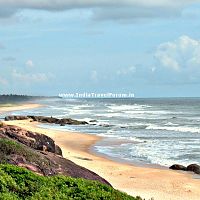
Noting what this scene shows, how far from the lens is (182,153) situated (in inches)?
1331

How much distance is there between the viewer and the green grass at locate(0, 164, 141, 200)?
1073 centimetres

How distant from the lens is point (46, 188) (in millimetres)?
11203

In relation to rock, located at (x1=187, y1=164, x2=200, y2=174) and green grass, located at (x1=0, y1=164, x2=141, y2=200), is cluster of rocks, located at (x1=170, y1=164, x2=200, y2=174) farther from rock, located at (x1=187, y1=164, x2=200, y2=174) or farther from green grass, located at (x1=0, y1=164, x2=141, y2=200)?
green grass, located at (x1=0, y1=164, x2=141, y2=200)

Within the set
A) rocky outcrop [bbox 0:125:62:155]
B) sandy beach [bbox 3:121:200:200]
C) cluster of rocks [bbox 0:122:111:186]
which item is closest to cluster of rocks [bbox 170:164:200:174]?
sandy beach [bbox 3:121:200:200]

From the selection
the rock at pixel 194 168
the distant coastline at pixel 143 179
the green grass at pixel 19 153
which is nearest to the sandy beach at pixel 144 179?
the distant coastline at pixel 143 179

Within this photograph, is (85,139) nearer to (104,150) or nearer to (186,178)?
(104,150)

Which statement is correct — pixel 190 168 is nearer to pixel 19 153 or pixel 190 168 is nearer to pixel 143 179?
pixel 143 179

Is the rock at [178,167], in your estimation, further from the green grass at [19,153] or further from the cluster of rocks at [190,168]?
the green grass at [19,153]

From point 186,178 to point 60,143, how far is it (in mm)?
17437

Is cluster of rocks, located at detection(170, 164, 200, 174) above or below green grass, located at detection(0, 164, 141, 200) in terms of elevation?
below

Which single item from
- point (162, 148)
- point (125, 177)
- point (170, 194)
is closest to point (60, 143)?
point (162, 148)

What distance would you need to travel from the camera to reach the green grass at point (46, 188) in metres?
10.7

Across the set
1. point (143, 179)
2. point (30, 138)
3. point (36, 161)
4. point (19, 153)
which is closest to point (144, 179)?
point (143, 179)

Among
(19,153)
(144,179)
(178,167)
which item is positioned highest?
(19,153)
